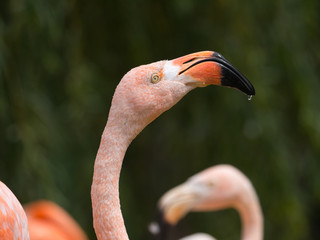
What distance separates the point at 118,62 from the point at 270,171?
1429 mm

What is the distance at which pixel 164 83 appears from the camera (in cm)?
149

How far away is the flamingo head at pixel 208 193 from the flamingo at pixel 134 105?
1.92 m

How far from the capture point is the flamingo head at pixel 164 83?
146 cm

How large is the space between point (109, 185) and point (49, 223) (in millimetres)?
2729

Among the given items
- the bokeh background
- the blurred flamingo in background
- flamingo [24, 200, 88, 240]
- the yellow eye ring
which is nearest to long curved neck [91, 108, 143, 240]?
the yellow eye ring

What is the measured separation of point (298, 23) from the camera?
4.62 metres

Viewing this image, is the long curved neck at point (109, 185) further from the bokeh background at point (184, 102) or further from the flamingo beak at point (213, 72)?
the bokeh background at point (184, 102)

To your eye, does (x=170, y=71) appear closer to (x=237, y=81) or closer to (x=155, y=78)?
(x=155, y=78)

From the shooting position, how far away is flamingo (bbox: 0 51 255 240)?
143cm

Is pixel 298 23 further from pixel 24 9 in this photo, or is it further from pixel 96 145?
pixel 24 9

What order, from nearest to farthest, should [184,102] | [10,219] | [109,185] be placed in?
[109,185], [10,219], [184,102]

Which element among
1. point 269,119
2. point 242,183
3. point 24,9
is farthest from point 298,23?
point 24,9

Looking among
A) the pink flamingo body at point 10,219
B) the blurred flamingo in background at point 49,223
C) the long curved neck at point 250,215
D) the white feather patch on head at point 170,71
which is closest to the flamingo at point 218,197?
the long curved neck at point 250,215

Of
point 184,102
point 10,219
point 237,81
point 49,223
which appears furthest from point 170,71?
point 184,102
